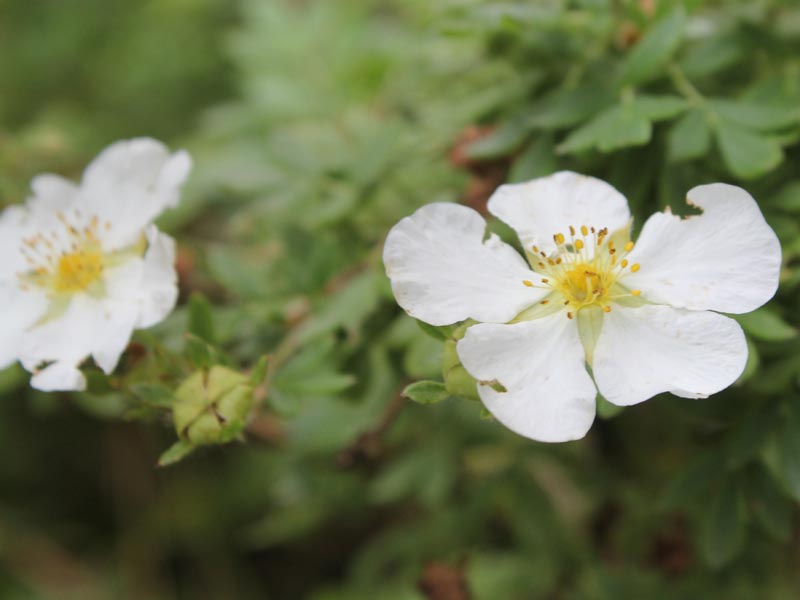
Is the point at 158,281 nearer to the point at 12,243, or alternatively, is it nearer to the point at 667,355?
the point at 12,243

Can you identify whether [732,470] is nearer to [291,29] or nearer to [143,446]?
[291,29]

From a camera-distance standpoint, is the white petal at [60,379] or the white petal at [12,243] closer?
the white petal at [60,379]

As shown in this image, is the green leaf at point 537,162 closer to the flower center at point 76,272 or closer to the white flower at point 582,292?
the white flower at point 582,292

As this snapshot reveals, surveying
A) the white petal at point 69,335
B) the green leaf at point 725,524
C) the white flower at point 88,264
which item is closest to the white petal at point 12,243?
the white flower at point 88,264

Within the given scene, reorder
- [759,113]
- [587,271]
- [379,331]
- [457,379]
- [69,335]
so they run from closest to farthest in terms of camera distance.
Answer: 1. [457,379]
2. [587,271]
3. [69,335]
4. [759,113]
5. [379,331]

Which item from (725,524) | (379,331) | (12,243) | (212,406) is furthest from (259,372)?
(725,524)

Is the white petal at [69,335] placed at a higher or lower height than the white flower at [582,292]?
lower

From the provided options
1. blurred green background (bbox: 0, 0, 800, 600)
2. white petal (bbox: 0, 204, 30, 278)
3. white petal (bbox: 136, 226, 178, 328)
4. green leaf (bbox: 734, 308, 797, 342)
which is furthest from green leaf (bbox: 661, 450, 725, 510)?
white petal (bbox: 0, 204, 30, 278)
